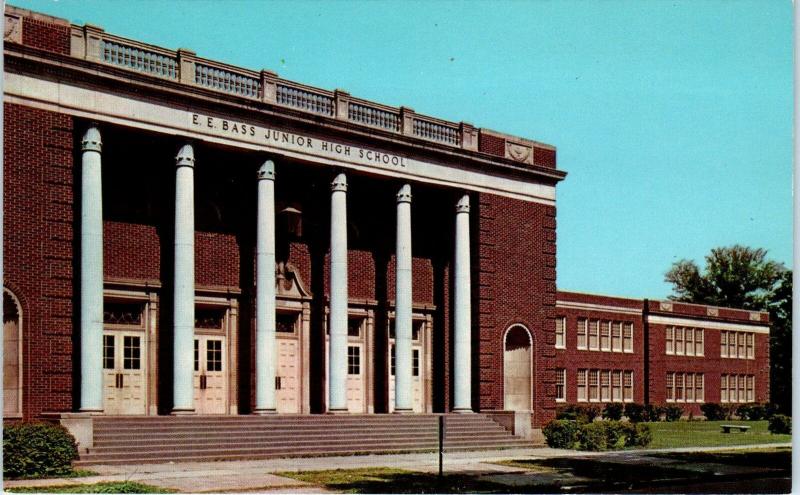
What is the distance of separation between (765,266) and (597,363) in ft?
119

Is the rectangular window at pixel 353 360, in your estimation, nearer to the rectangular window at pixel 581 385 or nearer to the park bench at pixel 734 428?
the park bench at pixel 734 428

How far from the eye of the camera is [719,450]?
3209 centimetres

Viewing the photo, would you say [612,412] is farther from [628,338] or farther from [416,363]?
[416,363]

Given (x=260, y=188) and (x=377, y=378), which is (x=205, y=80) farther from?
(x=377, y=378)

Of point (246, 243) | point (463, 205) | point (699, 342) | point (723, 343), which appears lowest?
point (723, 343)

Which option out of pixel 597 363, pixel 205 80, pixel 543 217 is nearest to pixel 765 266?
pixel 597 363

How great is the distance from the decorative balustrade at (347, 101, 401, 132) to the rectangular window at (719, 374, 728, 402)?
3955cm

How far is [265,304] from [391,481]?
9438 mm

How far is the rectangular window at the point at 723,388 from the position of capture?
65.2 m

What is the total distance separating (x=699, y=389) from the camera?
208 ft

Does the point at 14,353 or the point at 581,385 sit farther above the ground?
the point at 14,353

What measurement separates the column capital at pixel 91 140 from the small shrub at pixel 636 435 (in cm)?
1738

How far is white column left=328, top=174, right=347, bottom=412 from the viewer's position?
30.6 metres

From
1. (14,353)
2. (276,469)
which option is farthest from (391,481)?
(14,353)
